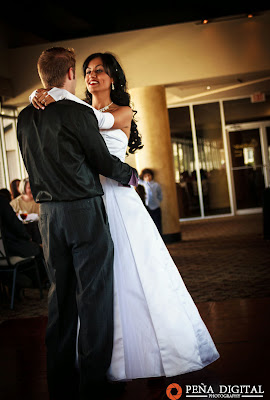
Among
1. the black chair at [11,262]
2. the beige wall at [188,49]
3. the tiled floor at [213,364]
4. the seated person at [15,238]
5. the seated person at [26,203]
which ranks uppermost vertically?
the beige wall at [188,49]

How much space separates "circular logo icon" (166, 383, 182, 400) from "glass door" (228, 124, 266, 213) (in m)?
13.3

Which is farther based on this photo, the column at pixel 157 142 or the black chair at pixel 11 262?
the column at pixel 157 142

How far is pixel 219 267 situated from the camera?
683 cm

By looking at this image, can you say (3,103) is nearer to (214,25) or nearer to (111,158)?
(214,25)

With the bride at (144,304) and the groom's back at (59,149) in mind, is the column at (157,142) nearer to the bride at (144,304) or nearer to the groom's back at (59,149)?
the bride at (144,304)

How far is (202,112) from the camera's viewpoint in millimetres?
15398

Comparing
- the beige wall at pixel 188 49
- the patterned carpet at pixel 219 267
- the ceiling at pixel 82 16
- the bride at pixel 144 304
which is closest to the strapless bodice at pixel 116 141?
the bride at pixel 144 304

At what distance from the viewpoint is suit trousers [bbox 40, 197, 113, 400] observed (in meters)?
2.40

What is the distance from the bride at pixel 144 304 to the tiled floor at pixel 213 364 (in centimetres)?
11

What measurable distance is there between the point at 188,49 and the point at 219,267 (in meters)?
4.97

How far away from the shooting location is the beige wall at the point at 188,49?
9.93 meters

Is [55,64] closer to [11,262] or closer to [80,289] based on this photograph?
[80,289]

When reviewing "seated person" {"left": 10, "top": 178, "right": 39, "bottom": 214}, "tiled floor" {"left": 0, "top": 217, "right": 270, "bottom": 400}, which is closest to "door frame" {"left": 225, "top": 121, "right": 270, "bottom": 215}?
"seated person" {"left": 10, "top": 178, "right": 39, "bottom": 214}

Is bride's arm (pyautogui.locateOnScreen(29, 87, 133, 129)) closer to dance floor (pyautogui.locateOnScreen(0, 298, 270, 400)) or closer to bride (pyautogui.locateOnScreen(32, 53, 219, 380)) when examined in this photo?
bride (pyautogui.locateOnScreen(32, 53, 219, 380))
